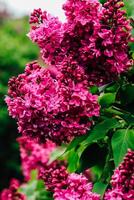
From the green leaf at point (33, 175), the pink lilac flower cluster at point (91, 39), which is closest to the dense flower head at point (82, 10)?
the pink lilac flower cluster at point (91, 39)

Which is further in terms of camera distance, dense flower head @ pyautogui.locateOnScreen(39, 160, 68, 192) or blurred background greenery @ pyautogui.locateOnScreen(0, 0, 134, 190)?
blurred background greenery @ pyautogui.locateOnScreen(0, 0, 134, 190)

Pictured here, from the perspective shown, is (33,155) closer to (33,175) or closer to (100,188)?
(33,175)

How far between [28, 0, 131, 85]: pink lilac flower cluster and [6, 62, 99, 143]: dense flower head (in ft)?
0.37

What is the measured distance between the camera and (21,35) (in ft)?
68.8

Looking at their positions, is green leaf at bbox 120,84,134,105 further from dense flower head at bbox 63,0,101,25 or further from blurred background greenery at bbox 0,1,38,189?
blurred background greenery at bbox 0,1,38,189

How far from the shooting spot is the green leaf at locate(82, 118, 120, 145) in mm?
2961

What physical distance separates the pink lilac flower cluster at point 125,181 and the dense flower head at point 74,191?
0.21 metres

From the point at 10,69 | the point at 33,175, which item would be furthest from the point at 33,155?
the point at 10,69

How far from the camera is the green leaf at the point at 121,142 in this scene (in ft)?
9.48

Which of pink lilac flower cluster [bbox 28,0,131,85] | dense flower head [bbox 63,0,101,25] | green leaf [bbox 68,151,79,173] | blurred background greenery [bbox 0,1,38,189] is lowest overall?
green leaf [bbox 68,151,79,173]

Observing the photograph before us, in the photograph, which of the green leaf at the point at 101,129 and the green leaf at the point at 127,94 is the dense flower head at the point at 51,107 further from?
the green leaf at the point at 127,94

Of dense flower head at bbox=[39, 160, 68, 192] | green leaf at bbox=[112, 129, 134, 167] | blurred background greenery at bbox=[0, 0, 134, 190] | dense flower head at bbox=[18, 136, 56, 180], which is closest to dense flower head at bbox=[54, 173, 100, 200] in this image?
dense flower head at bbox=[39, 160, 68, 192]

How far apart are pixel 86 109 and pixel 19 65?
583 inches

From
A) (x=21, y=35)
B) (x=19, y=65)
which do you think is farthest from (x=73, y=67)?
(x=21, y=35)
